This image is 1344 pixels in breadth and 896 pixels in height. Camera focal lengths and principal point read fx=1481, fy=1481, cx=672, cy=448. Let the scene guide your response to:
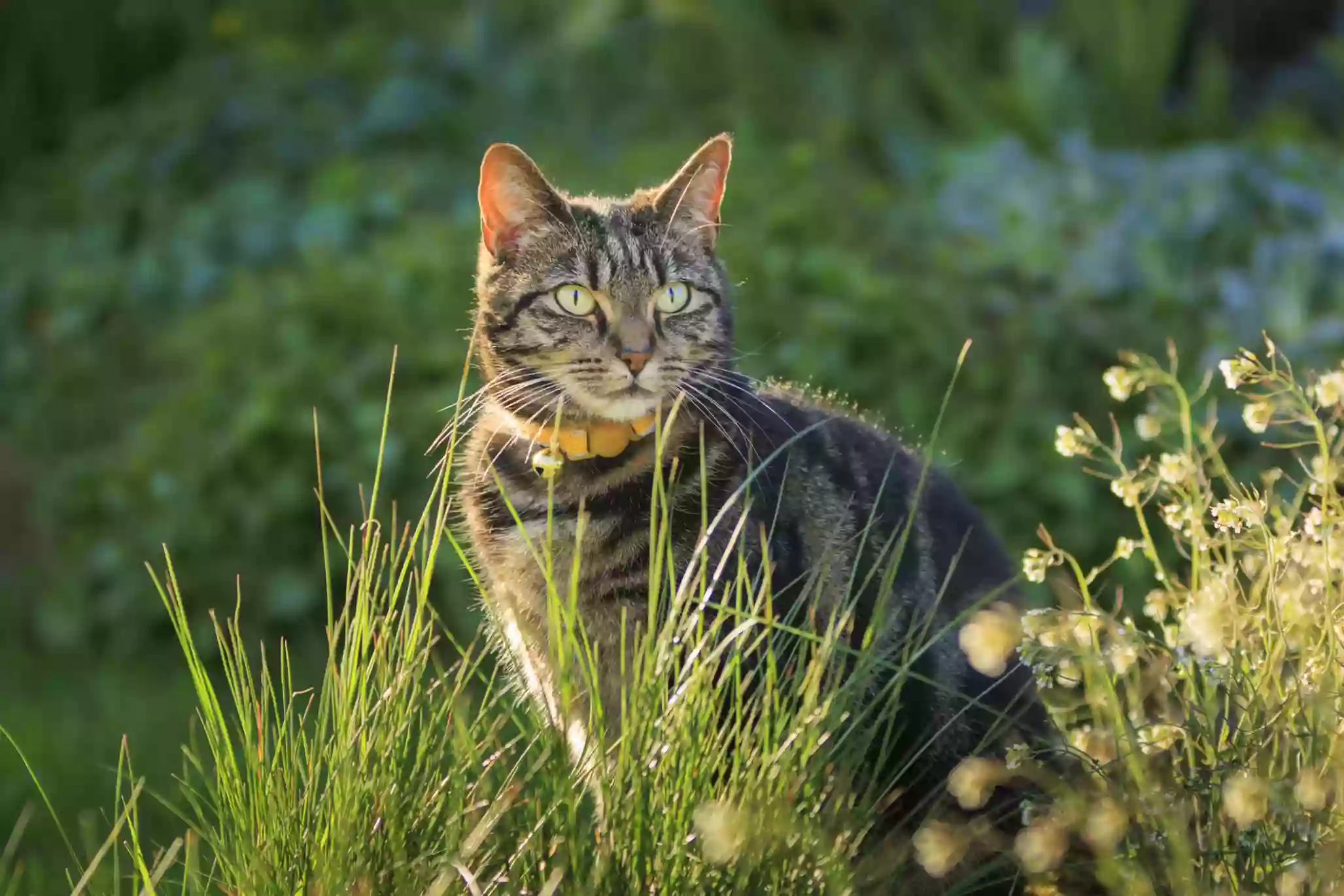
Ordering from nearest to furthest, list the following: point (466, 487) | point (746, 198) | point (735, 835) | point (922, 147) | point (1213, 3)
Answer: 1. point (735, 835)
2. point (466, 487)
3. point (746, 198)
4. point (922, 147)
5. point (1213, 3)

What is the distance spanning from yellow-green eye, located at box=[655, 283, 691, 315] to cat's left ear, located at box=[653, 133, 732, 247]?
0.41ft

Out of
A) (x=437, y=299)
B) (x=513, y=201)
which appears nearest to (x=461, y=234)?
(x=437, y=299)

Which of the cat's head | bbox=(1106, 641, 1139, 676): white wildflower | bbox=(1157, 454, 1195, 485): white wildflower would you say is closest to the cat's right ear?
the cat's head

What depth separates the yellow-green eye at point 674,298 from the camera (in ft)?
8.21

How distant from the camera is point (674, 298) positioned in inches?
99.3

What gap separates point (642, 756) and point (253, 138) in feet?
17.4

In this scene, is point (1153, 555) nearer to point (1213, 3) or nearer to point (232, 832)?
point (232, 832)

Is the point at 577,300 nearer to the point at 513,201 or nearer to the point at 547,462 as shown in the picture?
the point at 513,201

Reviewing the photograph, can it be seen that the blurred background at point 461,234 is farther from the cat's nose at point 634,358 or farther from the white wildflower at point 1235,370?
the white wildflower at point 1235,370

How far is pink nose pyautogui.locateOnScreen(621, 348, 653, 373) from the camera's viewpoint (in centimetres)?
237

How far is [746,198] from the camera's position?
5.25 m

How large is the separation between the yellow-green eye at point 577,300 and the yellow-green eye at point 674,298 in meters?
0.11

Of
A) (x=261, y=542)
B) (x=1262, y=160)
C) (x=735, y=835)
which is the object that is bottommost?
(x=261, y=542)

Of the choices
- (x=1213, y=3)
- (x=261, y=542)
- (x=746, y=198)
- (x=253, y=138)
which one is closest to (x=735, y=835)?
(x=261, y=542)
